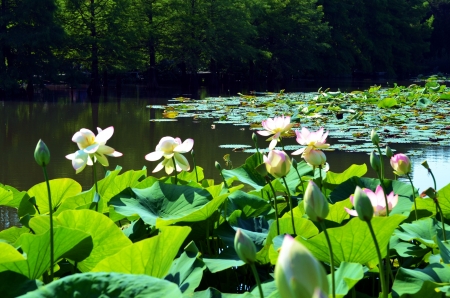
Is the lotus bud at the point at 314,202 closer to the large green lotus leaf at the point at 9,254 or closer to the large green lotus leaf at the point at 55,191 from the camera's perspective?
the large green lotus leaf at the point at 9,254

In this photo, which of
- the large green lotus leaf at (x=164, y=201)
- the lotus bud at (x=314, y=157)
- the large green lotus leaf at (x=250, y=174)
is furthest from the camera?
the large green lotus leaf at (x=250, y=174)

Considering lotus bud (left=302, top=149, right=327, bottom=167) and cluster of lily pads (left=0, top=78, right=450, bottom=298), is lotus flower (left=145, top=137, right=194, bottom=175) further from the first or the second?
lotus bud (left=302, top=149, right=327, bottom=167)

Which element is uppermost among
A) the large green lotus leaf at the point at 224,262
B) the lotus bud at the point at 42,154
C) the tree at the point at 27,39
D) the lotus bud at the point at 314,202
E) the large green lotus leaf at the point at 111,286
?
the tree at the point at 27,39

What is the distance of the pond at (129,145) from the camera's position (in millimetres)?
5020

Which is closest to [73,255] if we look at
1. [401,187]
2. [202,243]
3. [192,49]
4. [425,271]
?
[202,243]

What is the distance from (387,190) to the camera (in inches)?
60.3

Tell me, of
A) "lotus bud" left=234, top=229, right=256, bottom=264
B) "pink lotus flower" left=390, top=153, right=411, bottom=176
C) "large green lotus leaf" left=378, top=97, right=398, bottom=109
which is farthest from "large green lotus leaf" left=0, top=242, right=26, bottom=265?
"large green lotus leaf" left=378, top=97, right=398, bottom=109

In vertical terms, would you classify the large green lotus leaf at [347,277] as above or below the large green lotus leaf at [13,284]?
above

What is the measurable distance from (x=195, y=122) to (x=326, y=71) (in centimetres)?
2377

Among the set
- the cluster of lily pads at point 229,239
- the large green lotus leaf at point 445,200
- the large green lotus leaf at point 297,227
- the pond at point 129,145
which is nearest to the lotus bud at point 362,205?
the cluster of lily pads at point 229,239

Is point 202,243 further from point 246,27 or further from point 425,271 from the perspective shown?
point 246,27

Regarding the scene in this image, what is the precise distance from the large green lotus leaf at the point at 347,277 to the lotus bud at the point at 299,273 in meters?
0.39

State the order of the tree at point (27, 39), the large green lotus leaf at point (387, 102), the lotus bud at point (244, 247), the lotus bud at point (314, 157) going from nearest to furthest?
the lotus bud at point (244, 247)
the lotus bud at point (314, 157)
the large green lotus leaf at point (387, 102)
the tree at point (27, 39)

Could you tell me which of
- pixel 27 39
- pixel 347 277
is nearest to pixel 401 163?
pixel 347 277
